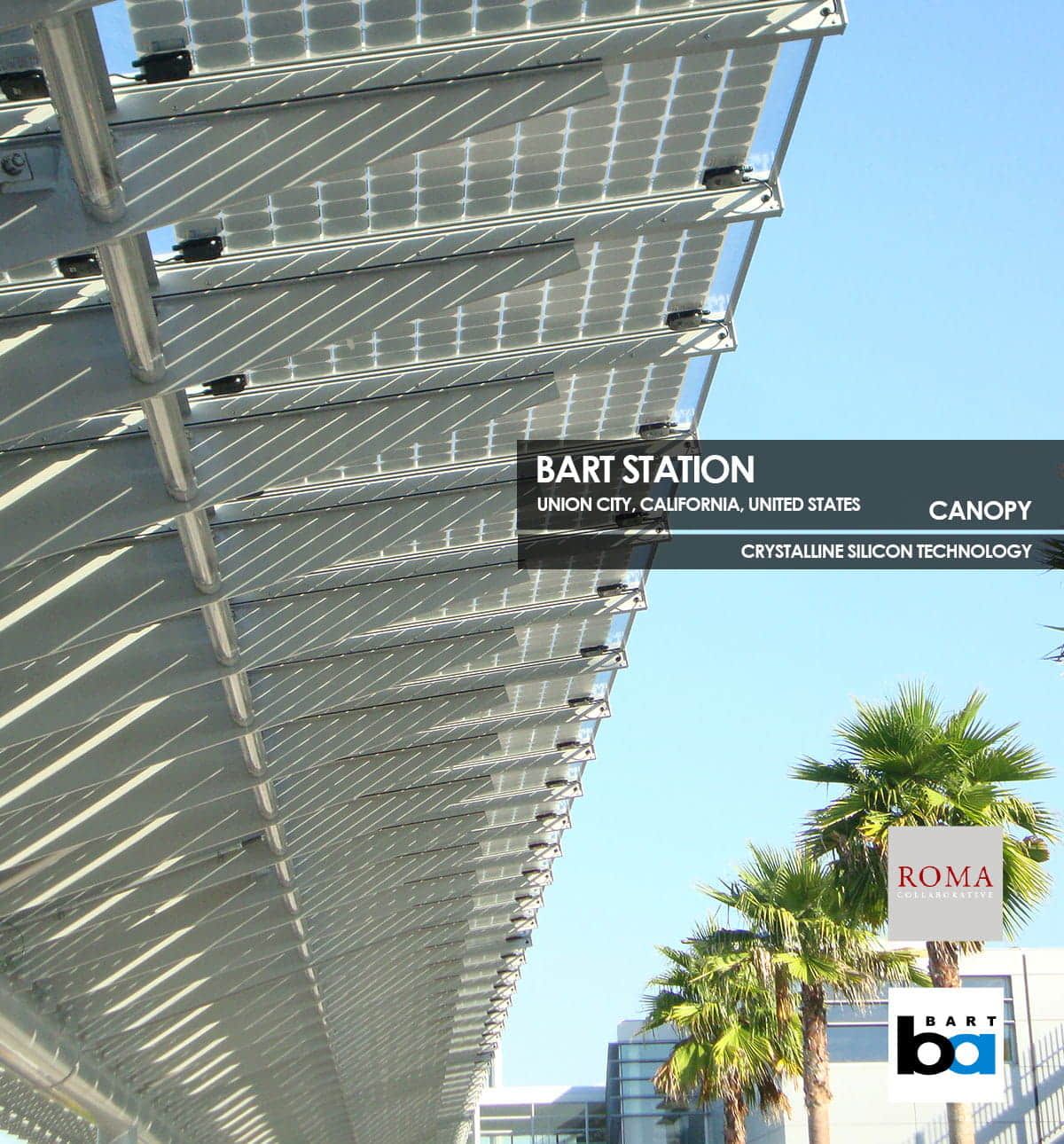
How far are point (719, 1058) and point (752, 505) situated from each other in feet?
41.6

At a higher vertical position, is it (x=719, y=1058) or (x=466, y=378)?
(x=466, y=378)

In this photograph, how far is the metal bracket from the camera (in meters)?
8.91

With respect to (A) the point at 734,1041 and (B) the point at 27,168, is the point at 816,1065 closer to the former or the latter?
(A) the point at 734,1041

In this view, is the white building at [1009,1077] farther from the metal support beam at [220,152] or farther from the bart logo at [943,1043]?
the metal support beam at [220,152]

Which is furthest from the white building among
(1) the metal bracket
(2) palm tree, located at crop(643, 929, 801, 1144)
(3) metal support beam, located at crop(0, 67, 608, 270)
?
(1) the metal bracket

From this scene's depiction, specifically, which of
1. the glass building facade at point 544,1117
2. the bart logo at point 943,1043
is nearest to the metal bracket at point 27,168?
the bart logo at point 943,1043

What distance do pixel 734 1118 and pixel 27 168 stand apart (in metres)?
21.1

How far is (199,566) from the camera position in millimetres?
14305

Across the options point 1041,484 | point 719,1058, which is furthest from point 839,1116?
point 1041,484

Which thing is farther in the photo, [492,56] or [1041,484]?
[1041,484]

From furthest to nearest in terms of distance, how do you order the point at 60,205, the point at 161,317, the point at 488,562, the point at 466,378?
the point at 488,562, the point at 466,378, the point at 161,317, the point at 60,205

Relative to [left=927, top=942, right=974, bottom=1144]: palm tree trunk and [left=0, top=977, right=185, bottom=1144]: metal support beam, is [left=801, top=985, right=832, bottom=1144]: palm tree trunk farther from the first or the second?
[left=0, top=977, right=185, bottom=1144]: metal support beam

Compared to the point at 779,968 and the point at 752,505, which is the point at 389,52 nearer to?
the point at 752,505

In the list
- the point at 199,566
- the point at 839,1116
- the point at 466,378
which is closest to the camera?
the point at 466,378
